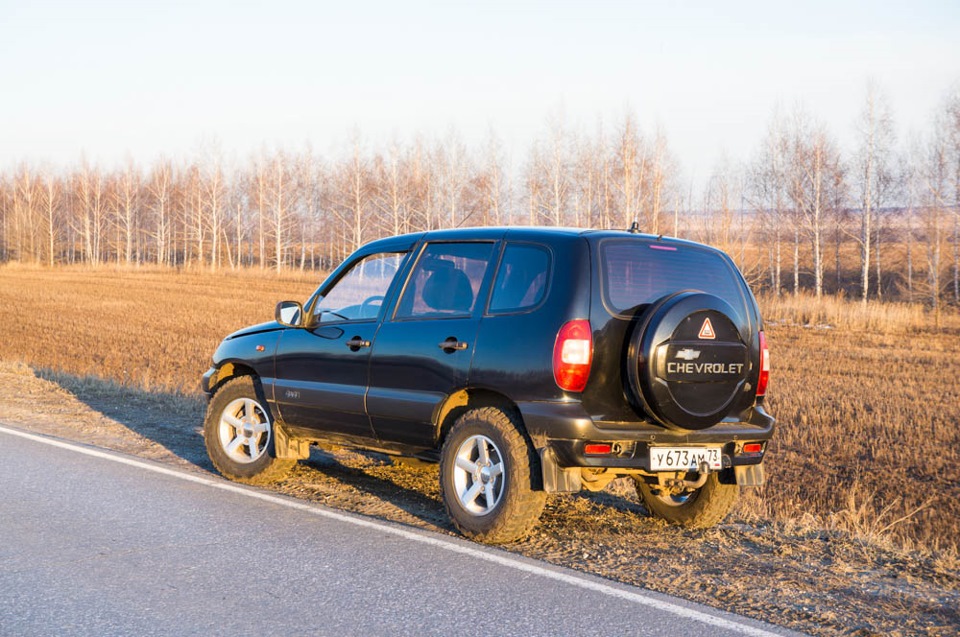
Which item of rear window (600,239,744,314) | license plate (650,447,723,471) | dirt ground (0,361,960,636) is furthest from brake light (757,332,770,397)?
dirt ground (0,361,960,636)

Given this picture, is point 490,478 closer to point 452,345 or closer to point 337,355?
point 452,345

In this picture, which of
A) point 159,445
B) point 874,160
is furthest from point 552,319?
point 874,160

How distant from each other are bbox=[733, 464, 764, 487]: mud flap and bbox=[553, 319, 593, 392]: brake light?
1251mm

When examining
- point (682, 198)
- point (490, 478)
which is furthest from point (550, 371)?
point (682, 198)

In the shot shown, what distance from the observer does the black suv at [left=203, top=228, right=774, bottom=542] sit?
554 cm

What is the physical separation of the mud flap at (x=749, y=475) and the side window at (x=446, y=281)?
1928 millimetres

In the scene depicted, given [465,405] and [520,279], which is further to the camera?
[465,405]

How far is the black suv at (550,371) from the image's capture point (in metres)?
5.54

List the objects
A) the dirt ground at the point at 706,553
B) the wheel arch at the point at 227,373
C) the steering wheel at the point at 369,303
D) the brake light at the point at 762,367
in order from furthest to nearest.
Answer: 1. the wheel arch at the point at 227,373
2. the steering wheel at the point at 369,303
3. the brake light at the point at 762,367
4. the dirt ground at the point at 706,553

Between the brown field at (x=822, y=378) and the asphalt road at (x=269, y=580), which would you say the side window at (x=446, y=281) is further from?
the brown field at (x=822, y=378)

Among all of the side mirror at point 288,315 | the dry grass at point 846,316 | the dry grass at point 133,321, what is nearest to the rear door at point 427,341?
the side mirror at point 288,315

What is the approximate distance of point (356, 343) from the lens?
6.74 m

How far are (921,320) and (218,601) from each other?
3006 centimetres

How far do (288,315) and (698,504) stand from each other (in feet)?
10.6
